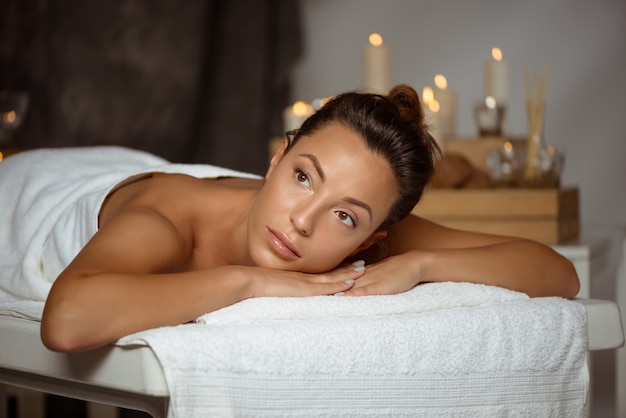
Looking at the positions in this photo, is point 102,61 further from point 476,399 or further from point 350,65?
point 476,399

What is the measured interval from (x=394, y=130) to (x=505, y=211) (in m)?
0.85

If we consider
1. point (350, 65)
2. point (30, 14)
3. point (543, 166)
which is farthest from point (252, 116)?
point (543, 166)

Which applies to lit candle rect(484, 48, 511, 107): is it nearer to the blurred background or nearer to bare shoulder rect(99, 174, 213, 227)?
the blurred background

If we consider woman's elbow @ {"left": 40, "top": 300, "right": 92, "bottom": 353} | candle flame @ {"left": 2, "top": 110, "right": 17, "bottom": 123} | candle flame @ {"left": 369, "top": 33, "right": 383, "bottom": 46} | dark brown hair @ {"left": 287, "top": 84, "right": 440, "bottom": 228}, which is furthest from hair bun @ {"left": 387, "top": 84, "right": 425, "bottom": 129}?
candle flame @ {"left": 2, "top": 110, "right": 17, "bottom": 123}

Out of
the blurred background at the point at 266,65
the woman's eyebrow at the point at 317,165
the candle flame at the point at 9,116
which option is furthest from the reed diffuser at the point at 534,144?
the candle flame at the point at 9,116

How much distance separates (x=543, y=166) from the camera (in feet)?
7.40

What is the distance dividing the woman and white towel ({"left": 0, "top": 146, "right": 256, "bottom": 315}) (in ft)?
0.25

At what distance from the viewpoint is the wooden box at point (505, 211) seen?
213 centimetres

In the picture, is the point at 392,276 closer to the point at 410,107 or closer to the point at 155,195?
the point at 410,107

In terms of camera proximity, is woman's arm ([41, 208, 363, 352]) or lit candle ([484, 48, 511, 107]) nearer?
woman's arm ([41, 208, 363, 352])

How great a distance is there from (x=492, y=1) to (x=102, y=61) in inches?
50.0

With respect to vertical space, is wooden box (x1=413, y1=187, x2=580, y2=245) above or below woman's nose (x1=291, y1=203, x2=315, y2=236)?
below

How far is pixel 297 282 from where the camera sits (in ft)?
4.19

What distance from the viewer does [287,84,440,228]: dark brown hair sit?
1370 millimetres
